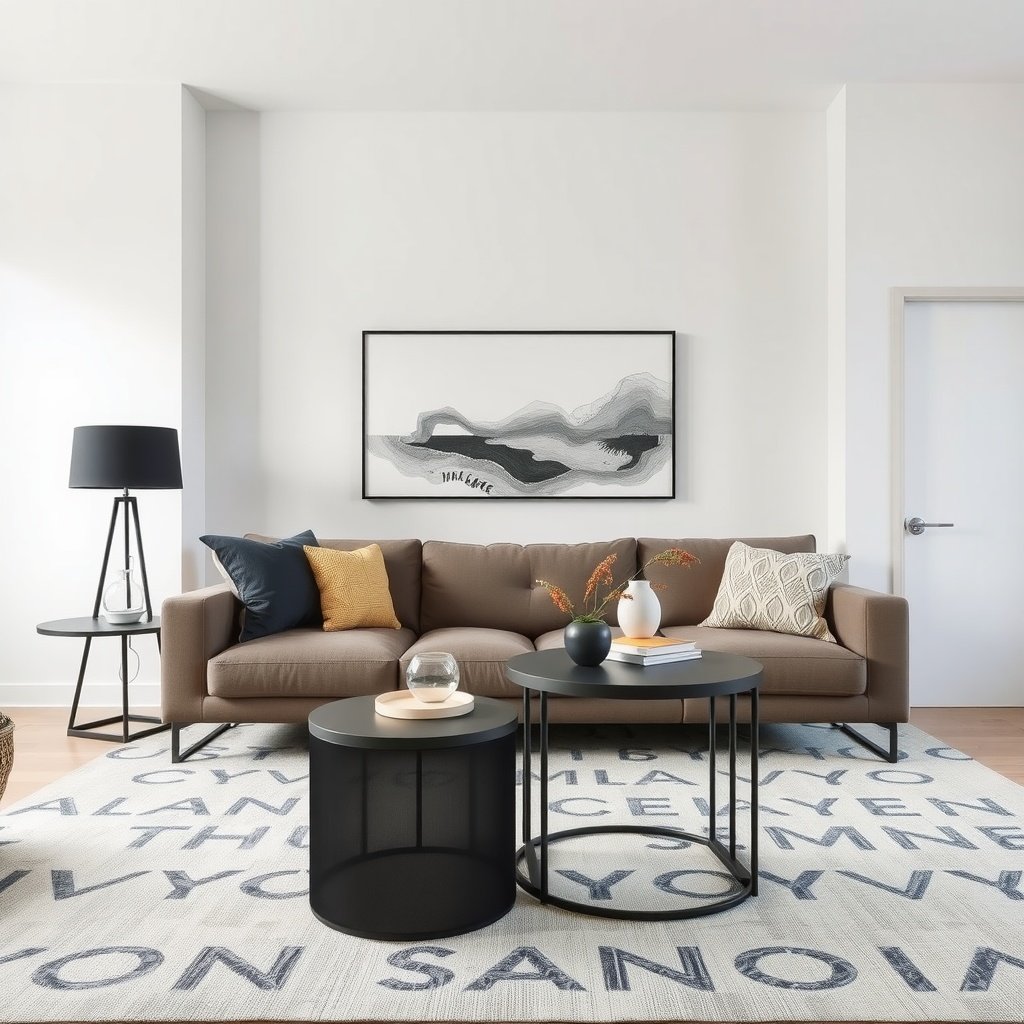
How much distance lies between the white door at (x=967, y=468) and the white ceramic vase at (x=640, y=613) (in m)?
2.38

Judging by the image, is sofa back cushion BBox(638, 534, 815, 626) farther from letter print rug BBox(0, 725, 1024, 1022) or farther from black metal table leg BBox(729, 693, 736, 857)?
black metal table leg BBox(729, 693, 736, 857)

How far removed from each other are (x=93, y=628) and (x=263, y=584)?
0.74 metres

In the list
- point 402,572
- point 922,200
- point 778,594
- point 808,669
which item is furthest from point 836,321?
point 402,572

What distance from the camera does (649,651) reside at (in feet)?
7.61

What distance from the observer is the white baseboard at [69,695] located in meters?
4.29

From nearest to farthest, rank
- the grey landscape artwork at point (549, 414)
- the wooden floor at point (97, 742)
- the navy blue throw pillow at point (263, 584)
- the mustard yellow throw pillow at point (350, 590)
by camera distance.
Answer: the wooden floor at point (97, 742) → the navy blue throw pillow at point (263, 584) → the mustard yellow throw pillow at point (350, 590) → the grey landscape artwork at point (549, 414)

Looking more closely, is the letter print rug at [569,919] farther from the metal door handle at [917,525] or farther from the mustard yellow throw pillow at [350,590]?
the metal door handle at [917,525]

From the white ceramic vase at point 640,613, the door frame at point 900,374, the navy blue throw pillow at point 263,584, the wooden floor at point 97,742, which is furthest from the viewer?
the door frame at point 900,374

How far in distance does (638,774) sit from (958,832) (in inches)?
40.2

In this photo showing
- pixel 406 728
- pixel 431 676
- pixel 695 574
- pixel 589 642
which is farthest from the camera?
pixel 695 574

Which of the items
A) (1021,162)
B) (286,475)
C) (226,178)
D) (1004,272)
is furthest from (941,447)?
(226,178)

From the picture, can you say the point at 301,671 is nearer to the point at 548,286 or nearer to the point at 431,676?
the point at 431,676

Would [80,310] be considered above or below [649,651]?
above

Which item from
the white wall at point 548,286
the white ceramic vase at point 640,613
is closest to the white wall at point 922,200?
the white wall at point 548,286
